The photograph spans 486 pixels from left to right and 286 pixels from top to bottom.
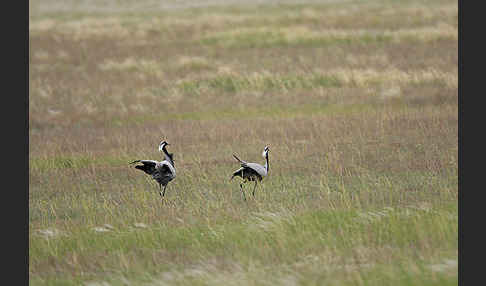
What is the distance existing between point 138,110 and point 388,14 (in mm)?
30679

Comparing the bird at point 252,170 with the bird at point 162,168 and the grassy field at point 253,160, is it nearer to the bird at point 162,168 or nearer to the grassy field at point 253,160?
the grassy field at point 253,160

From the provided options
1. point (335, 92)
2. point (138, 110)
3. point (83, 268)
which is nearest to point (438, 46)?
point (335, 92)

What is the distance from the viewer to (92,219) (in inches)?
406

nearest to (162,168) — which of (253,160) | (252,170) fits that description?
(252,170)

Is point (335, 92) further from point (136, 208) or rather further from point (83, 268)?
point (83, 268)

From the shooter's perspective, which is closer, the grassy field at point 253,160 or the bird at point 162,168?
the grassy field at point 253,160

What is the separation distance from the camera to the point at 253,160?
1394 cm

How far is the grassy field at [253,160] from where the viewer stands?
27.0 feet

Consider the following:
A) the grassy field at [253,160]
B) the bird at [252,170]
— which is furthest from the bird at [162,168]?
the bird at [252,170]

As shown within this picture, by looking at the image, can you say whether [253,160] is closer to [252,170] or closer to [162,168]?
[162,168]

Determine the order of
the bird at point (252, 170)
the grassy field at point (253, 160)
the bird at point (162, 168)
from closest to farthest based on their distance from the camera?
the grassy field at point (253, 160) → the bird at point (252, 170) → the bird at point (162, 168)

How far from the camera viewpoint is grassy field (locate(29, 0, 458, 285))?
8.23 meters

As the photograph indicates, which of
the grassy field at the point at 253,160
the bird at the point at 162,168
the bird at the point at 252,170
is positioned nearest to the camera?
the grassy field at the point at 253,160

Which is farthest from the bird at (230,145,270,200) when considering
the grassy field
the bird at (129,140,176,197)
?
the bird at (129,140,176,197)
